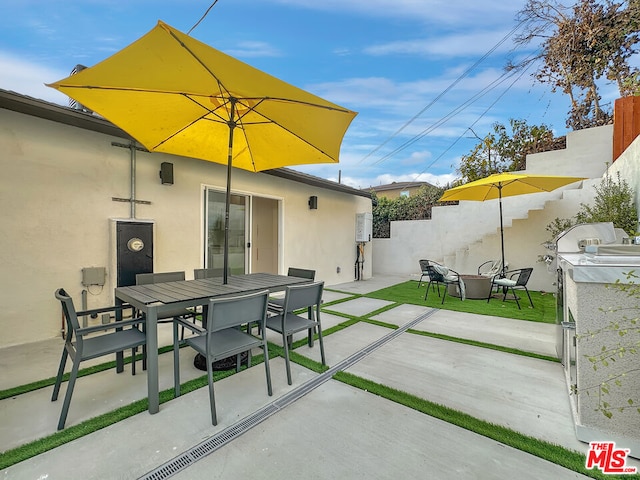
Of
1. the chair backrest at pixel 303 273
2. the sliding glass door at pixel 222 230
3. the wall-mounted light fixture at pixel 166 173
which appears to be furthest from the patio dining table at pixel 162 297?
the wall-mounted light fixture at pixel 166 173

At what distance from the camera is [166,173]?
4652mm

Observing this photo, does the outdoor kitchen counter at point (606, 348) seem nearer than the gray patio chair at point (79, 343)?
Yes

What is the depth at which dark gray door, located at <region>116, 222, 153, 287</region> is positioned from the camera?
165 inches

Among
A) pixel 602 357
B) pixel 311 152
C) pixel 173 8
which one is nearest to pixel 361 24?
pixel 173 8

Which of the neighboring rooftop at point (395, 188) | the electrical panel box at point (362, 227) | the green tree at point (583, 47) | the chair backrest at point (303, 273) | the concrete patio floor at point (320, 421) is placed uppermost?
the green tree at point (583, 47)

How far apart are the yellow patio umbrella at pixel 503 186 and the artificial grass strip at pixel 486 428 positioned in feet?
17.4

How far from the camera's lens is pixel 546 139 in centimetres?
949

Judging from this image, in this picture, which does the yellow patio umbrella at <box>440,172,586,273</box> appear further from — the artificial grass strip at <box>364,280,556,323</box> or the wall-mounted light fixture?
the wall-mounted light fixture

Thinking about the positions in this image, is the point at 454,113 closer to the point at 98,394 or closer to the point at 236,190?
the point at 236,190

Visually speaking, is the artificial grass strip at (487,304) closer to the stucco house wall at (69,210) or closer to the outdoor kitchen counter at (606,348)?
the outdoor kitchen counter at (606,348)

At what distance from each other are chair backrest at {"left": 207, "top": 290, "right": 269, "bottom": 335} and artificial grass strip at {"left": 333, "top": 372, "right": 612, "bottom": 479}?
1.08 meters

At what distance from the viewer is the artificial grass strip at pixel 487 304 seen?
5141 mm

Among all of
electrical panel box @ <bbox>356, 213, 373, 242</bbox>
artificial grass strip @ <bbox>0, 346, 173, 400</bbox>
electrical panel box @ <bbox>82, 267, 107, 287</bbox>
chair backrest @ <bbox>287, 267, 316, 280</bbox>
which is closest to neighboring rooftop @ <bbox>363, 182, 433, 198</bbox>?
electrical panel box @ <bbox>356, 213, 373, 242</bbox>

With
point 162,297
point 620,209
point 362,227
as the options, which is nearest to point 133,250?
point 162,297
